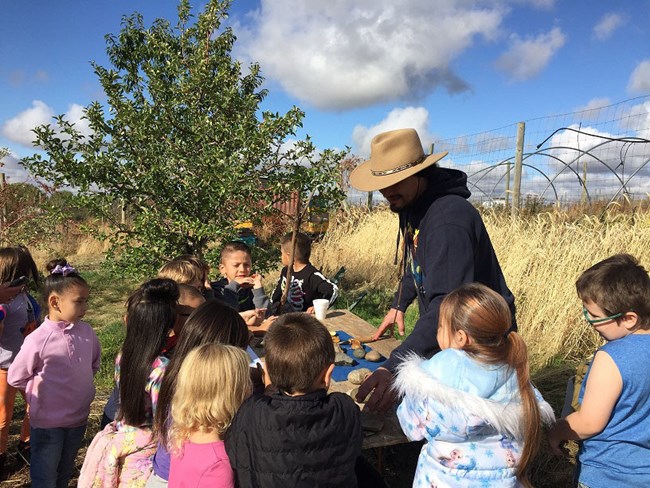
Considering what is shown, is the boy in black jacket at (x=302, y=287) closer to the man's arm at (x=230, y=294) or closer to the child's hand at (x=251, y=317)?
the man's arm at (x=230, y=294)

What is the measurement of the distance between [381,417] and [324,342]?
56cm

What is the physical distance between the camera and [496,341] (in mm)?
1671

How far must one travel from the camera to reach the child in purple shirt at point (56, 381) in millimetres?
2414

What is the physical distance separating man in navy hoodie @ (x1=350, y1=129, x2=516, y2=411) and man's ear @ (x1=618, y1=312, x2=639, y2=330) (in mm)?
511

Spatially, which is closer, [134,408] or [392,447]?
[134,408]

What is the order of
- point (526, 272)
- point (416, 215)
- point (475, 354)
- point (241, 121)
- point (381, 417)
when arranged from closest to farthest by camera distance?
point (475, 354) < point (381, 417) < point (416, 215) < point (241, 121) < point (526, 272)

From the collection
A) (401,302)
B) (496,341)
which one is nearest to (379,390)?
(496,341)

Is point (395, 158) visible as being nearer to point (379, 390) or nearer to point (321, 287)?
point (379, 390)

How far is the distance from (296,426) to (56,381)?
62.9 inches

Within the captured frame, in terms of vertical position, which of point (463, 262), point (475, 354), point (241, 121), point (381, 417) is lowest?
point (381, 417)

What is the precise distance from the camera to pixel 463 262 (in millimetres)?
2018

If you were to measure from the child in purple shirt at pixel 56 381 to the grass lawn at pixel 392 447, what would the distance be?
0.49 metres

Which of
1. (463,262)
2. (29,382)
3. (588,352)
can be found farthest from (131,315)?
(588,352)

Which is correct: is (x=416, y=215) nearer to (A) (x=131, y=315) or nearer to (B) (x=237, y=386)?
(B) (x=237, y=386)
